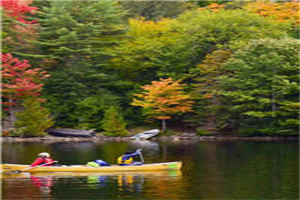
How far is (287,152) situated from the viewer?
25.2 m

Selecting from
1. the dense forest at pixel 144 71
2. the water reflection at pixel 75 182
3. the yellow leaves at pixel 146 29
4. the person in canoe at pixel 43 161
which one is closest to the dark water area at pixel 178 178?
the water reflection at pixel 75 182

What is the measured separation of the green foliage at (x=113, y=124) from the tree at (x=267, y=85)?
781 cm

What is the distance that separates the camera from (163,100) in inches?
1371

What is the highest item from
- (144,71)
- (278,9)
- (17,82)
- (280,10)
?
(278,9)

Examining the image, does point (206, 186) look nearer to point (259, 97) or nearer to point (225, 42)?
point (259, 97)

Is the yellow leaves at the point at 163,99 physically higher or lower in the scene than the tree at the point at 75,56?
lower

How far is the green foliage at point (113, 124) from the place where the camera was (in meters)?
34.6

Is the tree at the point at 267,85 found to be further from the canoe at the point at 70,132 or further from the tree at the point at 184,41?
the canoe at the point at 70,132

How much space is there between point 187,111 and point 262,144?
8316mm

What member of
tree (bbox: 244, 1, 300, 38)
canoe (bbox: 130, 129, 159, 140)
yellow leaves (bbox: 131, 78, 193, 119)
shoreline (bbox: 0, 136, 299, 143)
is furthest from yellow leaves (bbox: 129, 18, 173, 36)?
shoreline (bbox: 0, 136, 299, 143)

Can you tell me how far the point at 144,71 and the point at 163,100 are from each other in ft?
16.3

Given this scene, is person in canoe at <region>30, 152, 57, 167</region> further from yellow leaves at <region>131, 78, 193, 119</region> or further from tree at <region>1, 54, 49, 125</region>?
yellow leaves at <region>131, 78, 193, 119</region>

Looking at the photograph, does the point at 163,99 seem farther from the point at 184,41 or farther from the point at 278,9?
the point at 278,9

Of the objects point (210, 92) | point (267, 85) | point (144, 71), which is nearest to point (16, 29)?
point (144, 71)
